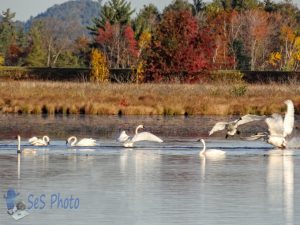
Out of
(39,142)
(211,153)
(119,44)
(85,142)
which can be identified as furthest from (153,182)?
(119,44)

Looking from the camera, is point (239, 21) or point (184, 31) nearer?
point (184, 31)

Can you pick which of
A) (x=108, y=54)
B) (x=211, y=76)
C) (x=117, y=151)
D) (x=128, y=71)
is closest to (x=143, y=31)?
(x=108, y=54)

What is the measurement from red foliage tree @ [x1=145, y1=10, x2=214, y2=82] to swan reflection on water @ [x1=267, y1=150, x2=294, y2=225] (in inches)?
1279

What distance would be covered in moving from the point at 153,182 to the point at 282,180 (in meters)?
2.20

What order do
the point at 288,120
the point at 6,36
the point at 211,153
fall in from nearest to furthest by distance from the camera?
the point at 211,153 < the point at 288,120 < the point at 6,36

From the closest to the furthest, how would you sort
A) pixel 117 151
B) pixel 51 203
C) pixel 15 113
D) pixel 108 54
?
1. pixel 51 203
2. pixel 117 151
3. pixel 15 113
4. pixel 108 54

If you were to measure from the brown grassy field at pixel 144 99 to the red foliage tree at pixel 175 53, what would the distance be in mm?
11613

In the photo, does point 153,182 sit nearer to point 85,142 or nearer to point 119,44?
point 85,142

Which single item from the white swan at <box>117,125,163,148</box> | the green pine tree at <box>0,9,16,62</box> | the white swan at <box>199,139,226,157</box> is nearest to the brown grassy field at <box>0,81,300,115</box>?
the white swan at <box>117,125,163,148</box>

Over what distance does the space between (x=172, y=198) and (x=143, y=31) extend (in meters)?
70.1

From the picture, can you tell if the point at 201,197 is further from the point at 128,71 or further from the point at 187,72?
the point at 128,71

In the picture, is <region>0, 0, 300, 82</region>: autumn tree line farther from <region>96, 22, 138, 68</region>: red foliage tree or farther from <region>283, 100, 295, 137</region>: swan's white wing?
<region>283, 100, 295, 137</region>: swan's white wing

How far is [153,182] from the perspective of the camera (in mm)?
16375

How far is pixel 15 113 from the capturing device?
36.7m
